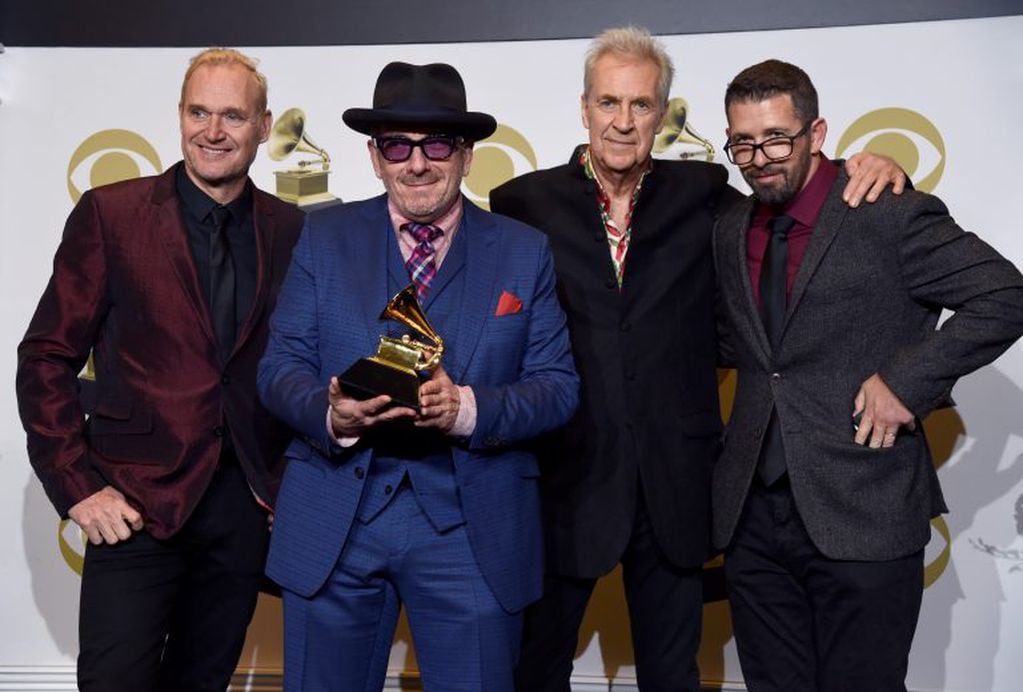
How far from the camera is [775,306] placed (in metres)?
2.99

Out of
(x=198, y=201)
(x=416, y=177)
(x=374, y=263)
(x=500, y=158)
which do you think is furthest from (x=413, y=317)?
(x=500, y=158)

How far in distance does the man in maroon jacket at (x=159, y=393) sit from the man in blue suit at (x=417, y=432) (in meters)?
0.44

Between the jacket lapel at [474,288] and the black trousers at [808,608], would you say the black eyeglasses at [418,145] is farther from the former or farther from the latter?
the black trousers at [808,608]

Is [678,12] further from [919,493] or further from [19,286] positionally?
[19,286]

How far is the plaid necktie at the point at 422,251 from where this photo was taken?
8.63 feet

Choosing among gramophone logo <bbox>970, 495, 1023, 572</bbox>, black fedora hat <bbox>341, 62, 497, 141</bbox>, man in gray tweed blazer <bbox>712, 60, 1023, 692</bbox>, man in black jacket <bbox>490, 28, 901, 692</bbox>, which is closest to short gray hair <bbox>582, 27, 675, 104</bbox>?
man in black jacket <bbox>490, 28, 901, 692</bbox>

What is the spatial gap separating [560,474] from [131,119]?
1.96m

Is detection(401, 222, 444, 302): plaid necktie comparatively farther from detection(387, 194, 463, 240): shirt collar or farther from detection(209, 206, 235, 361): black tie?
detection(209, 206, 235, 361): black tie

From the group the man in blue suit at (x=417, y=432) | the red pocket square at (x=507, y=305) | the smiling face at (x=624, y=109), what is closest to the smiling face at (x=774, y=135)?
the smiling face at (x=624, y=109)

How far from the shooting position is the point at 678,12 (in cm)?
394

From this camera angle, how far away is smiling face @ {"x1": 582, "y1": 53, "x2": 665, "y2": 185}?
309 cm

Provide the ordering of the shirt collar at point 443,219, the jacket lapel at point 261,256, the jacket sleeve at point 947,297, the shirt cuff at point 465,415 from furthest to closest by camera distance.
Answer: the jacket lapel at point 261,256 → the jacket sleeve at point 947,297 → the shirt collar at point 443,219 → the shirt cuff at point 465,415

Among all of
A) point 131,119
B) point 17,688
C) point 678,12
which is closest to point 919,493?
point 678,12

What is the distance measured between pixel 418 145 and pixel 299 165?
1.59 meters
